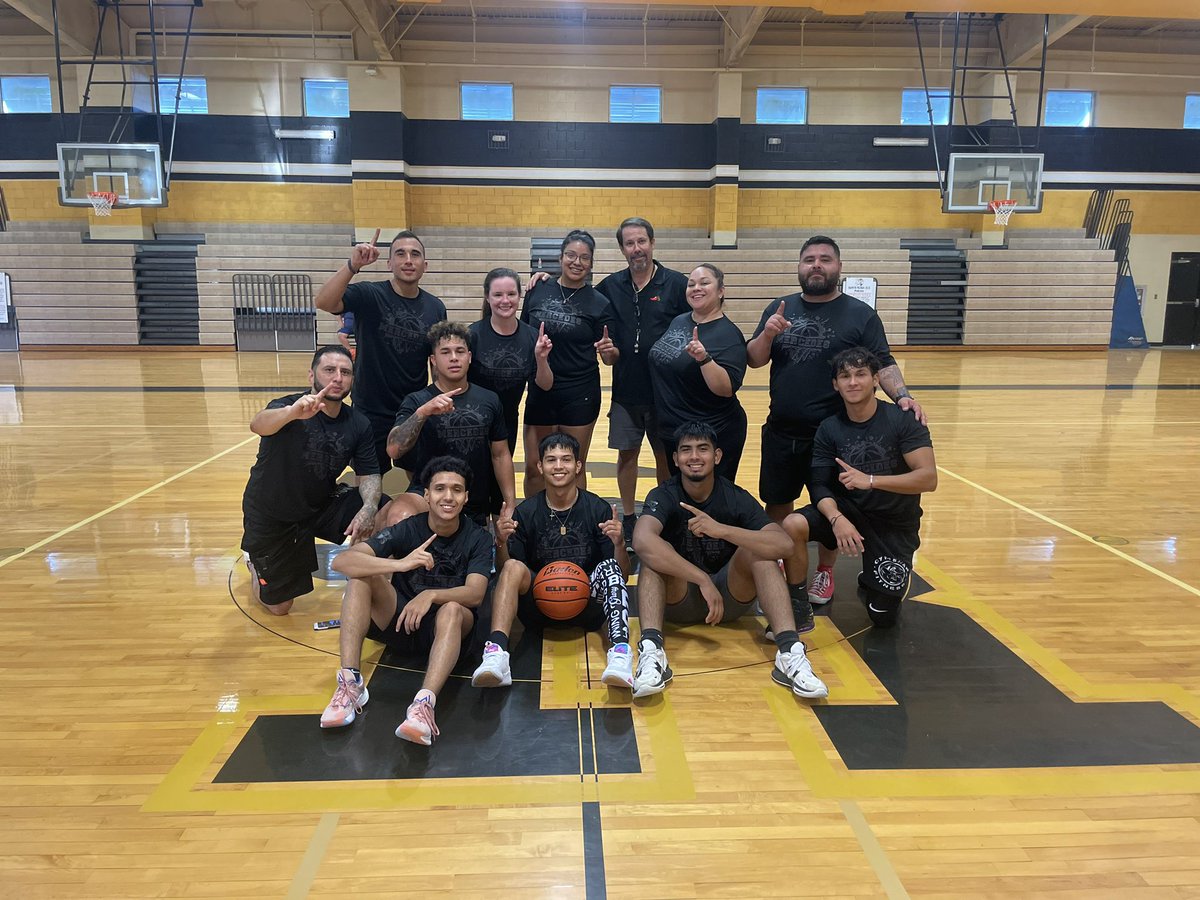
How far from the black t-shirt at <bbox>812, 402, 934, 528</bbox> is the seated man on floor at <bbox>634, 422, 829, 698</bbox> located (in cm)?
41

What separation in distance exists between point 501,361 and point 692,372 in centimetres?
98

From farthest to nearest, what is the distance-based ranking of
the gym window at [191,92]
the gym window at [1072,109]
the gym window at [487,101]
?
the gym window at [1072,109], the gym window at [487,101], the gym window at [191,92]

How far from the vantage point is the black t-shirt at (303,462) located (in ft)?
12.1

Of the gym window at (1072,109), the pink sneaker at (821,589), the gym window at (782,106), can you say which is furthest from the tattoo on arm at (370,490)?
the gym window at (1072,109)

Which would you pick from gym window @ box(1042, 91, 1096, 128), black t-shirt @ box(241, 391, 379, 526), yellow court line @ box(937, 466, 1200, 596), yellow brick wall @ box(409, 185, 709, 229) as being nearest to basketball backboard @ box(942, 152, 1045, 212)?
gym window @ box(1042, 91, 1096, 128)

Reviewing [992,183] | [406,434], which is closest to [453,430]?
[406,434]

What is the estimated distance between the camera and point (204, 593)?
4195 mm

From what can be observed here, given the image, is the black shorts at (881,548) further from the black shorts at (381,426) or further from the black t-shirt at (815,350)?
the black shorts at (381,426)

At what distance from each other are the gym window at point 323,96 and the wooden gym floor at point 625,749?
13.7m

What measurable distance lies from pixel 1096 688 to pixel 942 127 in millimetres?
16723

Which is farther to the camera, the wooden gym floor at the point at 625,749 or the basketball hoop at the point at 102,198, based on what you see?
the basketball hoop at the point at 102,198

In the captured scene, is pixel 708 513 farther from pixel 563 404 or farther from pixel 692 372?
pixel 563 404

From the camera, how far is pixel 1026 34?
1565cm

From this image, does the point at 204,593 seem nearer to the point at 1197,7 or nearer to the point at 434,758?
the point at 434,758
